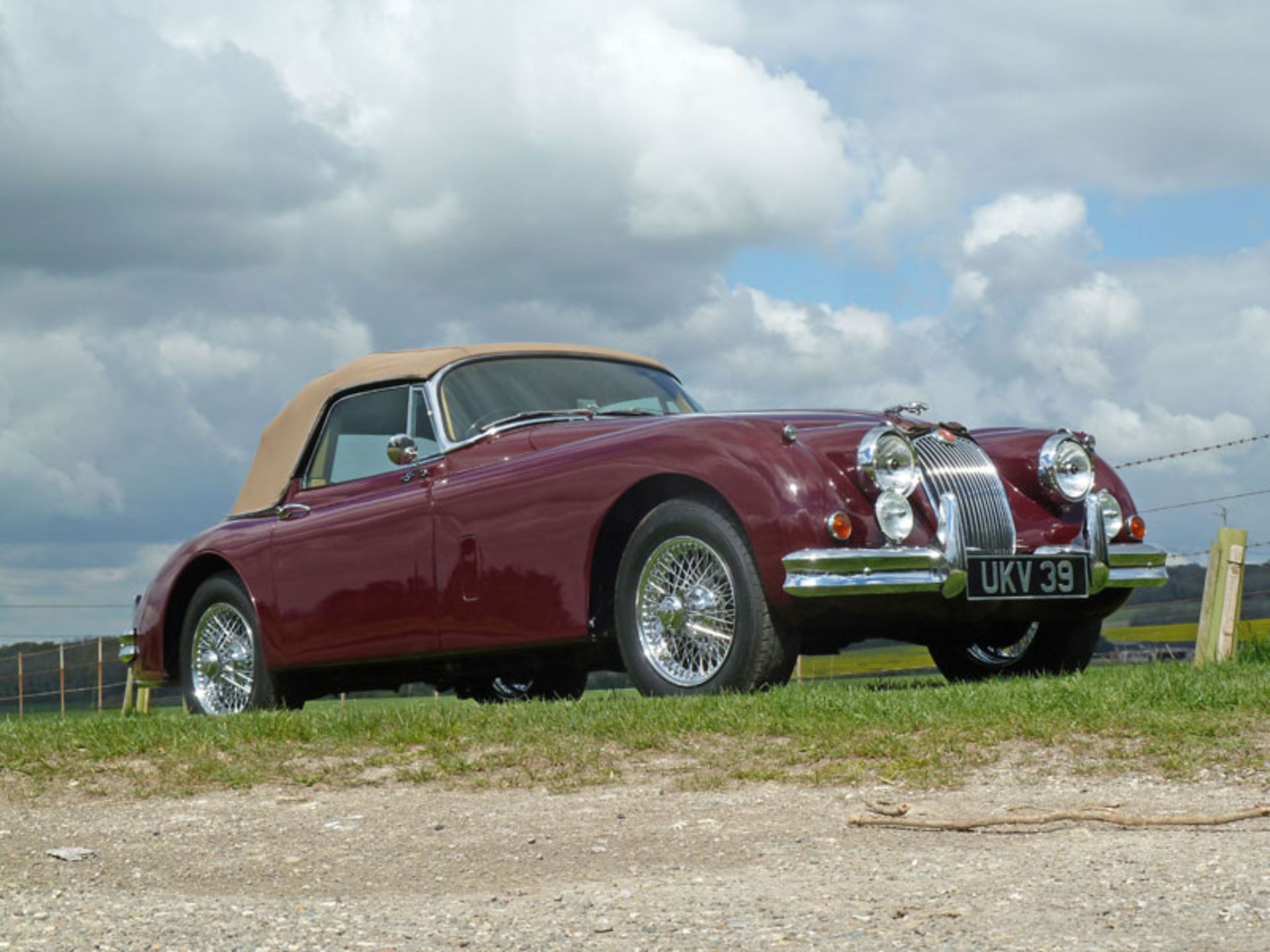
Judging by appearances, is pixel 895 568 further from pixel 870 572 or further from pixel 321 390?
pixel 321 390

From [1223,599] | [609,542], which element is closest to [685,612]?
[609,542]

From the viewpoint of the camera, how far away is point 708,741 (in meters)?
5.92

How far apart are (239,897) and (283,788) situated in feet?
5.23

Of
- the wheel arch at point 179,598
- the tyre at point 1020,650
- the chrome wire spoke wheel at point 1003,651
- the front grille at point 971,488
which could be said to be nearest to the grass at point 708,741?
the front grille at point 971,488

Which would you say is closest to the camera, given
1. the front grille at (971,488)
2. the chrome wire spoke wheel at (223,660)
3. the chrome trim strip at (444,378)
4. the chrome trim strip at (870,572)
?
the chrome trim strip at (870,572)

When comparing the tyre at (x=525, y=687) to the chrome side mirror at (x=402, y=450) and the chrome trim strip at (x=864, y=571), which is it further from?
the chrome trim strip at (x=864, y=571)

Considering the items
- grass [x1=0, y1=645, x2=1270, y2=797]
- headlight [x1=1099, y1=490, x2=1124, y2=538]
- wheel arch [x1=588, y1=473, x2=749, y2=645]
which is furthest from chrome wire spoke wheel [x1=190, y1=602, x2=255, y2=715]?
headlight [x1=1099, y1=490, x2=1124, y2=538]

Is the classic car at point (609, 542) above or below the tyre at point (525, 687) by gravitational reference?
above

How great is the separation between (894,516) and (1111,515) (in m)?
1.66

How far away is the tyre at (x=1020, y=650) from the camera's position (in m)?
8.23

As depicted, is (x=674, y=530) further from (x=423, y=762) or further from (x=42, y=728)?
(x=42, y=728)

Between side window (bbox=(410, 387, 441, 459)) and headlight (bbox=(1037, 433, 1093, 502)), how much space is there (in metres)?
3.00

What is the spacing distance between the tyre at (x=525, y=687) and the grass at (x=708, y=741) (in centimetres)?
259

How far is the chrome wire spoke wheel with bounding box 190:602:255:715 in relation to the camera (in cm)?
897
